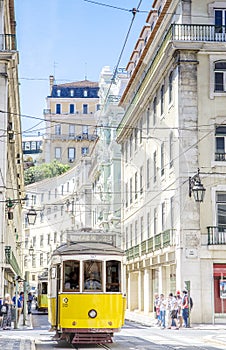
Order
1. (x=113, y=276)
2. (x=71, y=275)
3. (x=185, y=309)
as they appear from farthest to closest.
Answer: (x=185, y=309) < (x=113, y=276) < (x=71, y=275)

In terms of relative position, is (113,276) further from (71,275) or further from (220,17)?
(220,17)

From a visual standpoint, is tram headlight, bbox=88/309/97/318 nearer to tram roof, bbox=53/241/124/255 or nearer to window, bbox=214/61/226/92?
tram roof, bbox=53/241/124/255

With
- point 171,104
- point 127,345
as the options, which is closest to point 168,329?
point 127,345

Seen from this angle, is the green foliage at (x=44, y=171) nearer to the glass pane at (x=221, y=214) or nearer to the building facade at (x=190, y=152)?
the building facade at (x=190, y=152)

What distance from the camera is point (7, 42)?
125 feet

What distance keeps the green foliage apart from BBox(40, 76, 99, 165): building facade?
1.94 metres

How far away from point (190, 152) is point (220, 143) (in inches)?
64.0

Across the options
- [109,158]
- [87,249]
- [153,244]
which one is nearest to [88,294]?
[87,249]

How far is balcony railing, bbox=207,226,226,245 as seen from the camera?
110 ft

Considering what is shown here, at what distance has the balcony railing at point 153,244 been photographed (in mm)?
35812

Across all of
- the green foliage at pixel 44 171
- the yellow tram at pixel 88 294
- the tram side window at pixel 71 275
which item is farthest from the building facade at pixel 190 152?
the green foliage at pixel 44 171

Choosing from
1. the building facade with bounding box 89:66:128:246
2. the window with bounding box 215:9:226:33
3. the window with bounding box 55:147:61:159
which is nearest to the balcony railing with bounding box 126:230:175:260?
the building facade with bounding box 89:66:128:246

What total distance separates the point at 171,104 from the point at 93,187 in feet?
146

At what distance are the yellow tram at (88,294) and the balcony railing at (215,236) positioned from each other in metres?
13.6
